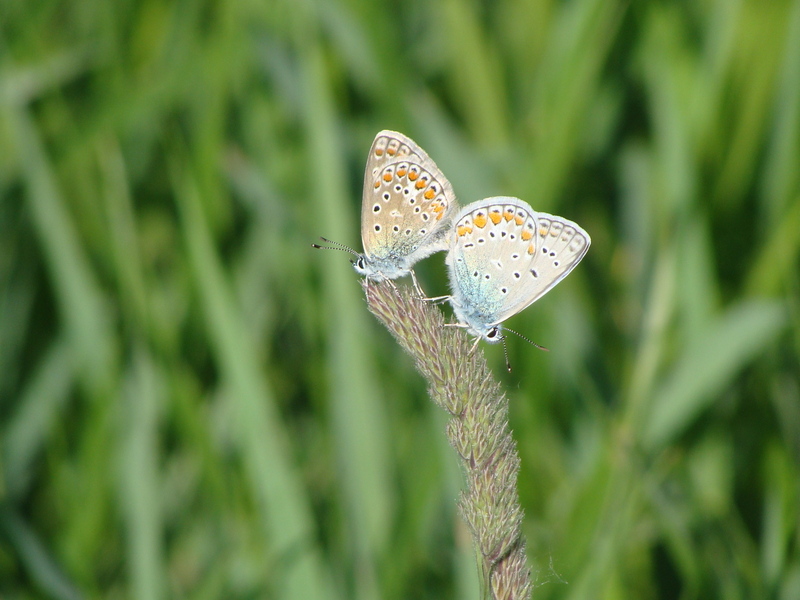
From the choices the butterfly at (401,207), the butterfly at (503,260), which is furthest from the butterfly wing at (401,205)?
the butterfly at (503,260)

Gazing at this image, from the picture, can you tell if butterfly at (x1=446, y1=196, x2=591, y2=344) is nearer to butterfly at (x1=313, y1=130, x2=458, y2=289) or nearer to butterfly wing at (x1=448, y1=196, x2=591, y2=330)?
butterfly wing at (x1=448, y1=196, x2=591, y2=330)

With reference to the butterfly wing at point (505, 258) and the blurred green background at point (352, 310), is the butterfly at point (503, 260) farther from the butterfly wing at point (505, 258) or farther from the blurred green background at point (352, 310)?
the blurred green background at point (352, 310)

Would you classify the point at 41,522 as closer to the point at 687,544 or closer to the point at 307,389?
the point at 307,389

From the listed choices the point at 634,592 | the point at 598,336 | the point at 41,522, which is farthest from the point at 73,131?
the point at 634,592

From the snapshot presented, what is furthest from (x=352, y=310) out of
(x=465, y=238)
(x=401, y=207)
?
(x=465, y=238)

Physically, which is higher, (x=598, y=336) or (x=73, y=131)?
(x=73, y=131)

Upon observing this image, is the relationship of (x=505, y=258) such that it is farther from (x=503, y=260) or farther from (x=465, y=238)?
(x=465, y=238)
